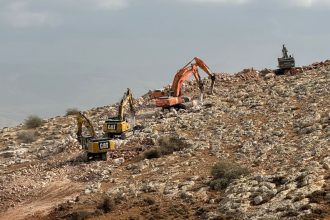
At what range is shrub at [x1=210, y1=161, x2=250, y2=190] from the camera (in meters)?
21.5

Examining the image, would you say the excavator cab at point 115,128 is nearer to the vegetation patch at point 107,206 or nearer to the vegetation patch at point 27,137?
the vegetation patch at point 27,137

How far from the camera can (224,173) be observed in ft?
72.2

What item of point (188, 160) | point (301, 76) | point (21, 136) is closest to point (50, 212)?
point (188, 160)

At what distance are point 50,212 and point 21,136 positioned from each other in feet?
65.2

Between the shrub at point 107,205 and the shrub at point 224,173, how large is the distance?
158 inches

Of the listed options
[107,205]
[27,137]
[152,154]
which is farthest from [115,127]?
[107,205]

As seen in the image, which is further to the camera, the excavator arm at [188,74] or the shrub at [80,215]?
the excavator arm at [188,74]

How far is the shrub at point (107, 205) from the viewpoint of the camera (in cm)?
2155

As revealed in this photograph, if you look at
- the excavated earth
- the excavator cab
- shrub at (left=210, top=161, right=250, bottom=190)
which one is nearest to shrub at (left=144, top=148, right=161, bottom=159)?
the excavated earth

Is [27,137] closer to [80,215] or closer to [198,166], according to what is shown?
[198,166]

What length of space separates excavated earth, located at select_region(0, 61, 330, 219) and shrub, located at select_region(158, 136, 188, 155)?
434mm

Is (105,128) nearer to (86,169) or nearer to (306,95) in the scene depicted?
(86,169)

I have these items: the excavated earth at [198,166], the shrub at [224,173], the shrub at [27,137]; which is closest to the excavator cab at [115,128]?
the excavated earth at [198,166]

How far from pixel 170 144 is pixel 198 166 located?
396cm
